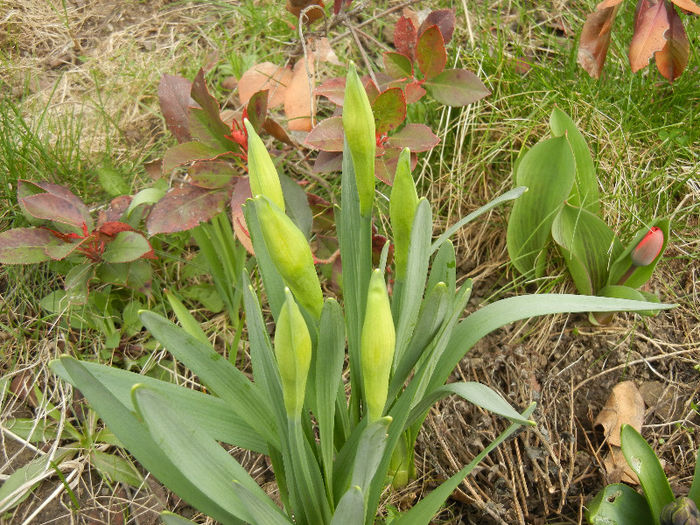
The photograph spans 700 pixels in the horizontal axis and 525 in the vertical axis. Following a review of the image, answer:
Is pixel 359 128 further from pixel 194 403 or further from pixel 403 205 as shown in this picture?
pixel 194 403

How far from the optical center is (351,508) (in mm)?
827

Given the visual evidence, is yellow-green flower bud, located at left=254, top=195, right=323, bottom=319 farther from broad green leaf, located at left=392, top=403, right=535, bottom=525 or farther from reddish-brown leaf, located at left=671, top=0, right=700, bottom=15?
reddish-brown leaf, located at left=671, top=0, right=700, bottom=15

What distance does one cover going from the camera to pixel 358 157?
3.03 feet

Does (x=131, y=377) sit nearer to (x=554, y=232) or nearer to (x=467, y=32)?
(x=554, y=232)


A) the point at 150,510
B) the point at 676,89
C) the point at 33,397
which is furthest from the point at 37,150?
the point at 676,89

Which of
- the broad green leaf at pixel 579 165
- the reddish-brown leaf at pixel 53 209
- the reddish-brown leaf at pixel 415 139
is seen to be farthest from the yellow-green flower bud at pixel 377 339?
the reddish-brown leaf at pixel 53 209

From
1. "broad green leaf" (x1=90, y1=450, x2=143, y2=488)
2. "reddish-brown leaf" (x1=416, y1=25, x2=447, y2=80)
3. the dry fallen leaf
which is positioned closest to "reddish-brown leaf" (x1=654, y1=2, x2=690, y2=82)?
"reddish-brown leaf" (x1=416, y1=25, x2=447, y2=80)

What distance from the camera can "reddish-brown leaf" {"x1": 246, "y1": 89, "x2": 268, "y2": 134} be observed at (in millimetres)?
1436

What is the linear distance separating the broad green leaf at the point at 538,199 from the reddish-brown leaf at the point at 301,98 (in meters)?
0.56

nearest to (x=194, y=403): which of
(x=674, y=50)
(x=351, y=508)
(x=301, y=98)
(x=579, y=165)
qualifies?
(x=351, y=508)

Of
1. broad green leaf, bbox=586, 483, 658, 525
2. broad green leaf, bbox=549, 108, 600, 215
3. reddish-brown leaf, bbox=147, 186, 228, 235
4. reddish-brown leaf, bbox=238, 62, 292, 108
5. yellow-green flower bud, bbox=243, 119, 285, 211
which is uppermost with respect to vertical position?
yellow-green flower bud, bbox=243, 119, 285, 211

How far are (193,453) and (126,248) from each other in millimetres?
820

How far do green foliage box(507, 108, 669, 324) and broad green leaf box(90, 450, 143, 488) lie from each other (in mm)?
1035

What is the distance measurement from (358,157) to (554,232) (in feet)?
2.51
